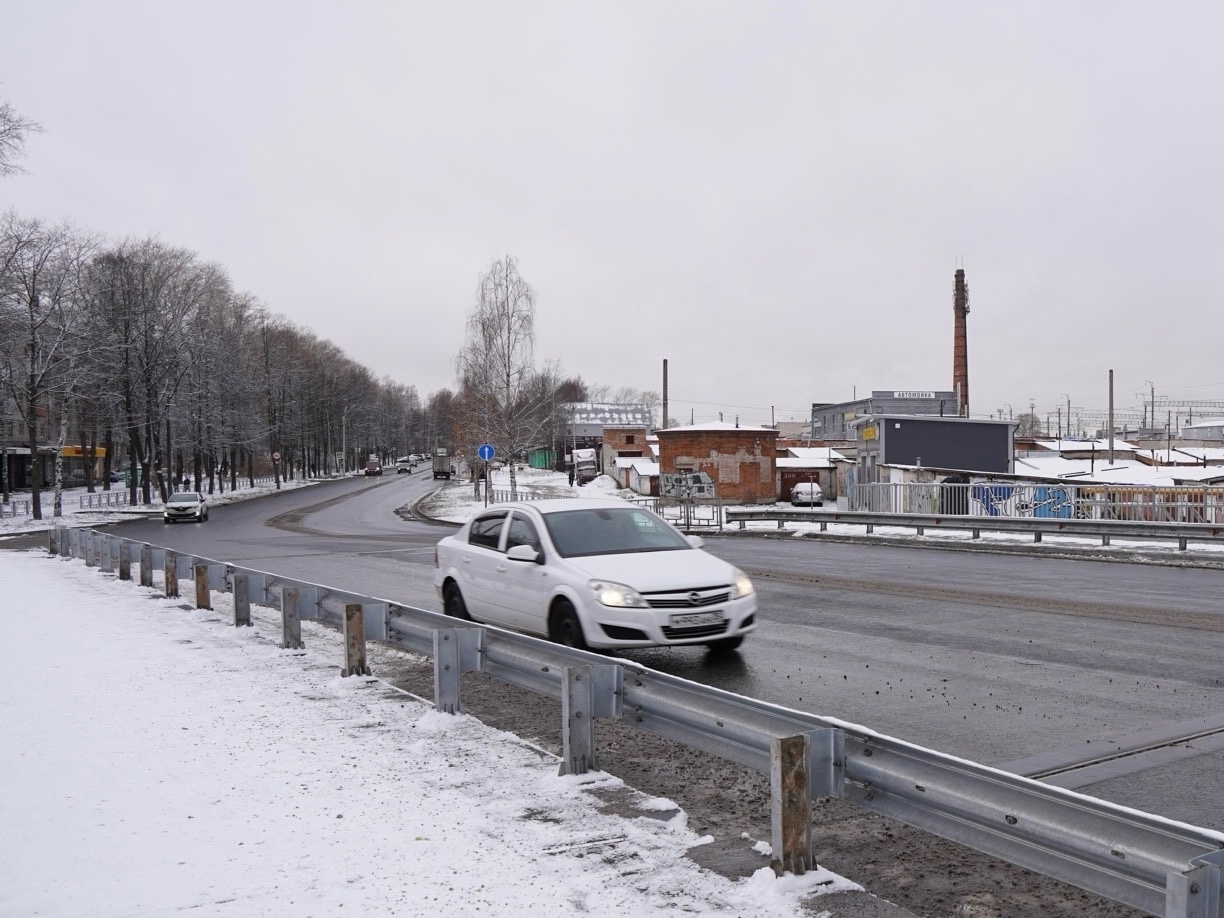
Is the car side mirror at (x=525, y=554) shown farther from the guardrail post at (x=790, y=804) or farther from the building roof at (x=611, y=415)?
the building roof at (x=611, y=415)

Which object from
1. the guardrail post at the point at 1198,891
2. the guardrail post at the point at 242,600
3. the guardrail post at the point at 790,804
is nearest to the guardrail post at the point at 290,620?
the guardrail post at the point at 242,600

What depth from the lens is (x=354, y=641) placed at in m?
8.94

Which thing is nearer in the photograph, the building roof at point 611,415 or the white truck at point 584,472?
the white truck at point 584,472

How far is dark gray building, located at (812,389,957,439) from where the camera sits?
87250 millimetres

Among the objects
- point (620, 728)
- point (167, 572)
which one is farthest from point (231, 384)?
point (620, 728)

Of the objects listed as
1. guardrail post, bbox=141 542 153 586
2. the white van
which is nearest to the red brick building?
the white van

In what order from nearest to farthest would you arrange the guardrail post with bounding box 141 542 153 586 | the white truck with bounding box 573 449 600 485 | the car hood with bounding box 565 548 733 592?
the car hood with bounding box 565 548 733 592
the guardrail post with bounding box 141 542 153 586
the white truck with bounding box 573 449 600 485

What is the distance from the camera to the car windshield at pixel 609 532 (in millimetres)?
10289

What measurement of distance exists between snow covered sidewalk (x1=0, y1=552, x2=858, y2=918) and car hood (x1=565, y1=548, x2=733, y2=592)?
87.4 inches

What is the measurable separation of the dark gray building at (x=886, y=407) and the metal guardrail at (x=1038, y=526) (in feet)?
173

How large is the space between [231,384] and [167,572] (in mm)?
53712

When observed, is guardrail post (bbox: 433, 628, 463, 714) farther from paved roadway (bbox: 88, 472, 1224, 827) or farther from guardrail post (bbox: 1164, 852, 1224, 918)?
guardrail post (bbox: 1164, 852, 1224, 918)

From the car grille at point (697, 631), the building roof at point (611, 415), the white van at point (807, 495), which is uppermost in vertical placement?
the building roof at point (611, 415)

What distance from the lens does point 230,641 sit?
11.3 metres
